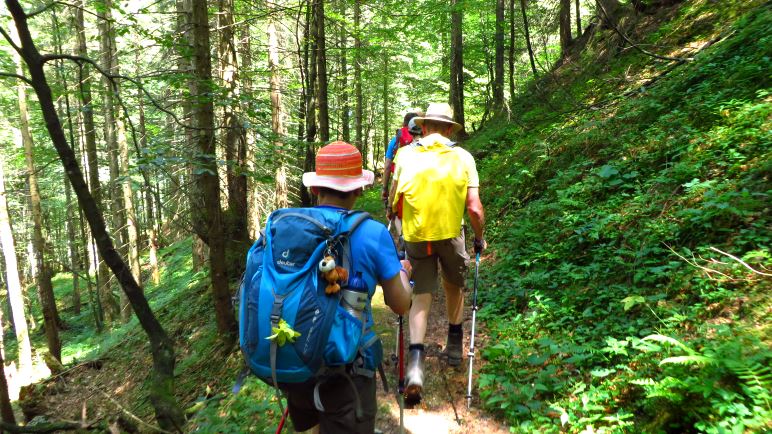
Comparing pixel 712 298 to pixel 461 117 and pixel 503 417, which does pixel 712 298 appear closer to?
pixel 503 417

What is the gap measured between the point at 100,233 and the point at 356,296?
11.0ft

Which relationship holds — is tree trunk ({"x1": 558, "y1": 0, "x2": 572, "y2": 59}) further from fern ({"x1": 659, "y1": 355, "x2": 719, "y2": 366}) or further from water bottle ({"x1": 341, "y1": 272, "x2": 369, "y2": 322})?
water bottle ({"x1": 341, "y1": 272, "x2": 369, "y2": 322})

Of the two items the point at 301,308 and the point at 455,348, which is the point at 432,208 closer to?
the point at 455,348

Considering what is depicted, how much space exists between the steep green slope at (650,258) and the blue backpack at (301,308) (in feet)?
6.59

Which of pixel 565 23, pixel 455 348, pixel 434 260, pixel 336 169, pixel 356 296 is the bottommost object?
pixel 455 348

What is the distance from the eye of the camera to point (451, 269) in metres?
3.85

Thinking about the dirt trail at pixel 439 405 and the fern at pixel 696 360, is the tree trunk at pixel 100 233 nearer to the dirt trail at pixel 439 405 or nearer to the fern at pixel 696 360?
the dirt trail at pixel 439 405

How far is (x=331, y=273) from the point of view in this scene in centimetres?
186

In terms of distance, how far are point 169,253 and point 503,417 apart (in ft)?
77.1

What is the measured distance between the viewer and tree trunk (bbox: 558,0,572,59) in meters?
13.2

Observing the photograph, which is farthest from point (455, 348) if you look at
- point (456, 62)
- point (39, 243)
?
point (39, 243)

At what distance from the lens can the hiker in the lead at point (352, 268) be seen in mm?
2012

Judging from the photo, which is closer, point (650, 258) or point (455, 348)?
point (455, 348)

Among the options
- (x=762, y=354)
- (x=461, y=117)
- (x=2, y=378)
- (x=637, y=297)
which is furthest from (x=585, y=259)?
(x=461, y=117)
